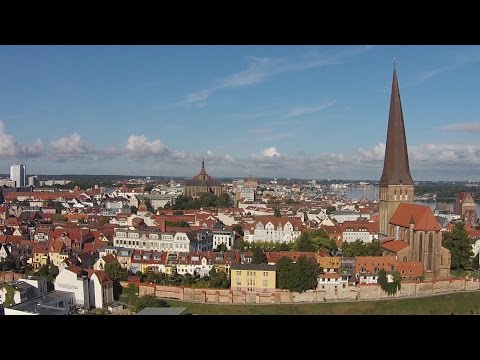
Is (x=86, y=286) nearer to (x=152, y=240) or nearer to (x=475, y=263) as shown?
(x=152, y=240)

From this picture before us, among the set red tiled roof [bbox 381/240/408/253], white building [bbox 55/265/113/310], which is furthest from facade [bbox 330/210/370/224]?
white building [bbox 55/265/113/310]

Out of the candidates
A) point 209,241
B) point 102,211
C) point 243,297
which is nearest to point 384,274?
point 243,297

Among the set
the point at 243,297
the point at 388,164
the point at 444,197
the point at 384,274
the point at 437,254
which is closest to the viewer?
the point at 243,297

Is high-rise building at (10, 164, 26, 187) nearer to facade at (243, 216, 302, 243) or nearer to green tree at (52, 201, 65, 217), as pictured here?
green tree at (52, 201, 65, 217)

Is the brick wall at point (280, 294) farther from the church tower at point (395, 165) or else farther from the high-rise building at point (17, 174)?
the high-rise building at point (17, 174)

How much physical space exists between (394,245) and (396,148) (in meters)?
3.01

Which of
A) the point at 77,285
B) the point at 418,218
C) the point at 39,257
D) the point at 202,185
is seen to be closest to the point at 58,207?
the point at 202,185

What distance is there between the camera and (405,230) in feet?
43.4

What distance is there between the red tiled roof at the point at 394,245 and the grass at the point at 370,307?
1.96m

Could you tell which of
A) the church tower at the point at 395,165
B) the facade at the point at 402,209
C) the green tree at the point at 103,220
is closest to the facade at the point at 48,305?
the facade at the point at 402,209

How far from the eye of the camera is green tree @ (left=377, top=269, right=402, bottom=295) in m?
10.8
